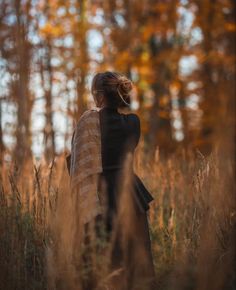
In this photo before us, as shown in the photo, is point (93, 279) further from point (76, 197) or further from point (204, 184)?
point (204, 184)

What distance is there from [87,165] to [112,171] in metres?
0.17

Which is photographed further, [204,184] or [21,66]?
[21,66]

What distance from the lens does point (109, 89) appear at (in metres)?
3.56

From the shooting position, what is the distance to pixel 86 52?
13.0 meters

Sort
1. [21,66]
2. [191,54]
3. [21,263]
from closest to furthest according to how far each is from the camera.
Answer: [21,263], [21,66], [191,54]

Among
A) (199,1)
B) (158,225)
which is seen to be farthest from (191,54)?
(158,225)

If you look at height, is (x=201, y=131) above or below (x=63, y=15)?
below

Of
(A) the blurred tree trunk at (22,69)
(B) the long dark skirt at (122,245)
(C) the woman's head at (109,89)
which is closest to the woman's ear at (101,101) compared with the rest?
(C) the woman's head at (109,89)

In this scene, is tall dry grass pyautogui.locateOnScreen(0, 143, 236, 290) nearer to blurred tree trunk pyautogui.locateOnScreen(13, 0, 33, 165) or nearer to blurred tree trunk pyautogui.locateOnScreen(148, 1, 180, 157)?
blurred tree trunk pyautogui.locateOnScreen(13, 0, 33, 165)

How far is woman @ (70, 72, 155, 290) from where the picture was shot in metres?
3.48

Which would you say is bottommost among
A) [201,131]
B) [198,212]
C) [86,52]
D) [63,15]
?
[198,212]

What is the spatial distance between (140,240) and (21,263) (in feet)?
2.43

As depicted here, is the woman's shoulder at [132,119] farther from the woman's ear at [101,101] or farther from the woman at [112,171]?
the woman's ear at [101,101]

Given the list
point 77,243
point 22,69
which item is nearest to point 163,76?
point 22,69
